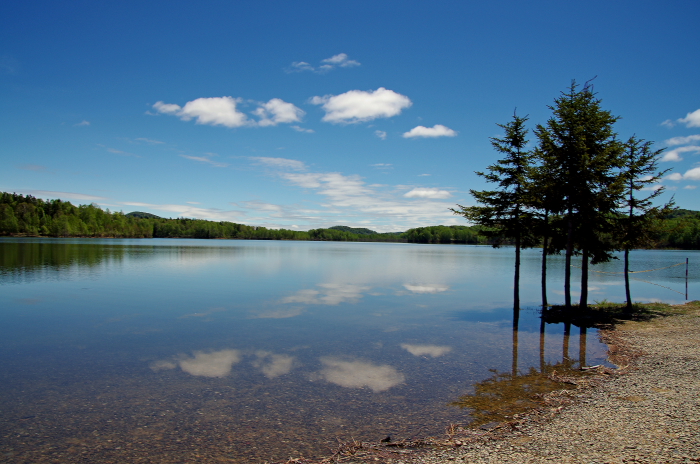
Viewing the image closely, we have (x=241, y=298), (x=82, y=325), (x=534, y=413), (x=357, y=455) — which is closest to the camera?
(x=357, y=455)

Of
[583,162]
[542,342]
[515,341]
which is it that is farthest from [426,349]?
[583,162]

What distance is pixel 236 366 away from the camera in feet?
44.0

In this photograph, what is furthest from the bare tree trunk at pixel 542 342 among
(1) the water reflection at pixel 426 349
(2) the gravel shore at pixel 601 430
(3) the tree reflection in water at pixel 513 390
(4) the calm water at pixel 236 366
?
(1) the water reflection at pixel 426 349

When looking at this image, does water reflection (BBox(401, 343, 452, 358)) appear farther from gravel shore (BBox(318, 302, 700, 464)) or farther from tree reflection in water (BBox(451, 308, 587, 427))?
gravel shore (BBox(318, 302, 700, 464))

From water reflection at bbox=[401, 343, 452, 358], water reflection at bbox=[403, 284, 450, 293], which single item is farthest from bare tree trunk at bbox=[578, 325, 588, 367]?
water reflection at bbox=[403, 284, 450, 293]

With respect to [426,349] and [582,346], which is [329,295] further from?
[582,346]

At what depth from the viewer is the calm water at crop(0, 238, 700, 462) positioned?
8539 mm

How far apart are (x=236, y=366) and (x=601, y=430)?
10.4 m

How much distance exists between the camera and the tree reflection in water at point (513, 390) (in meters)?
9.74

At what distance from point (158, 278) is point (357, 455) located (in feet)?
117

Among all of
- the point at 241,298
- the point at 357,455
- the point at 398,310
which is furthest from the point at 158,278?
the point at 357,455

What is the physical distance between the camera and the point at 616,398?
32.4ft

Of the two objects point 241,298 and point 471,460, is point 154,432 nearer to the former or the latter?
point 471,460

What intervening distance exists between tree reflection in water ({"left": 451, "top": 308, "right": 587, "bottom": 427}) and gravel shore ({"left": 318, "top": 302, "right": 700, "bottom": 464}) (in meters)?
0.53
